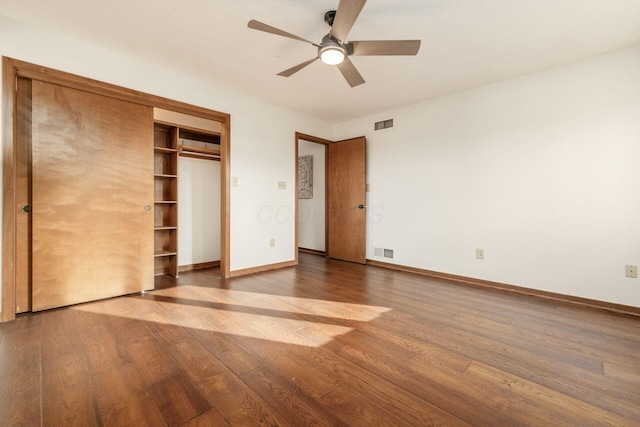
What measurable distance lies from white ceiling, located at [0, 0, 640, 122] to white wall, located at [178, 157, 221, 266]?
1.33m

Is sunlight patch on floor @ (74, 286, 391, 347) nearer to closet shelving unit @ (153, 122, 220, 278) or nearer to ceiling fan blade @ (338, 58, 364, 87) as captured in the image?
closet shelving unit @ (153, 122, 220, 278)

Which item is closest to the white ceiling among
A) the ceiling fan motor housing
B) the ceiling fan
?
the ceiling fan motor housing

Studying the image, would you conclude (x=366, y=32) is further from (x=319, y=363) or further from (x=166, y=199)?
(x=166, y=199)

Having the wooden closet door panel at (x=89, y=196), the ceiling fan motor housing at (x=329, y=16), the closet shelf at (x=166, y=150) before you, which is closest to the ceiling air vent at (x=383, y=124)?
the ceiling fan motor housing at (x=329, y=16)

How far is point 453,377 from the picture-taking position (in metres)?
1.50

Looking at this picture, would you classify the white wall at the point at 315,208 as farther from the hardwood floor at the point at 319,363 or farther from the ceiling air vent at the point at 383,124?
the hardwood floor at the point at 319,363

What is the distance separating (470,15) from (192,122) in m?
3.58

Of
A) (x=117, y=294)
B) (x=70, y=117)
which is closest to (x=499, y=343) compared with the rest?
(x=117, y=294)

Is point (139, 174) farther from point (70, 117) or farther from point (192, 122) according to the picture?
point (192, 122)

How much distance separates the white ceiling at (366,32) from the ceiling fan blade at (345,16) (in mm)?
263

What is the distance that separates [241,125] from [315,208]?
2.41 metres

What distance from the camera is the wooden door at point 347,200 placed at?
175 inches

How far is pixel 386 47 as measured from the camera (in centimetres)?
197

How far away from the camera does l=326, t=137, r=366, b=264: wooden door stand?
14.6ft
